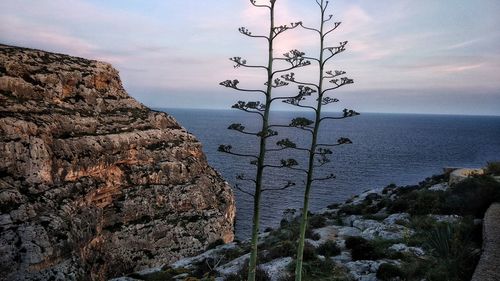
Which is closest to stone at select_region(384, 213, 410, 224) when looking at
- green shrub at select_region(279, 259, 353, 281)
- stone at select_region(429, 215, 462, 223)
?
stone at select_region(429, 215, 462, 223)

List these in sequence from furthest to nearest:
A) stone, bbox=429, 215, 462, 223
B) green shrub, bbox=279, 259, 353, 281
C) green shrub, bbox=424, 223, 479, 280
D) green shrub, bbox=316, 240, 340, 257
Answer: stone, bbox=429, 215, 462, 223 → green shrub, bbox=316, 240, 340, 257 → green shrub, bbox=279, 259, 353, 281 → green shrub, bbox=424, 223, 479, 280

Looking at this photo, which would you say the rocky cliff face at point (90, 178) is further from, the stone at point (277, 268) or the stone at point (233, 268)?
the stone at point (277, 268)

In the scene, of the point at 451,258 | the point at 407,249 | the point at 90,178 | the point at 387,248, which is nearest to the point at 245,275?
the point at 387,248

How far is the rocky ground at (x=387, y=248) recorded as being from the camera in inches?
706

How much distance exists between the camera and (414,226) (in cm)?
2891

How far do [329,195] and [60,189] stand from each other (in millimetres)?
52678

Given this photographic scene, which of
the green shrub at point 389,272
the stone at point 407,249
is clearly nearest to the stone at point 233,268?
the green shrub at point 389,272

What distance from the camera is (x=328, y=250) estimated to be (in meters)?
24.7

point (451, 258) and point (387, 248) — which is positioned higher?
point (451, 258)

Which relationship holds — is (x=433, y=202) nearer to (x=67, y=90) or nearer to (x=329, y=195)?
(x=329, y=195)

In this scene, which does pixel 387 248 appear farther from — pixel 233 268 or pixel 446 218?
pixel 233 268

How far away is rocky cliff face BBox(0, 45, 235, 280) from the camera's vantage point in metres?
31.6

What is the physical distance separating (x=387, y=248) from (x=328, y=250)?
3956mm

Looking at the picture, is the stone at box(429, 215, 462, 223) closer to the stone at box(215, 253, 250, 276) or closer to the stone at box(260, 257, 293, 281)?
the stone at box(260, 257, 293, 281)
